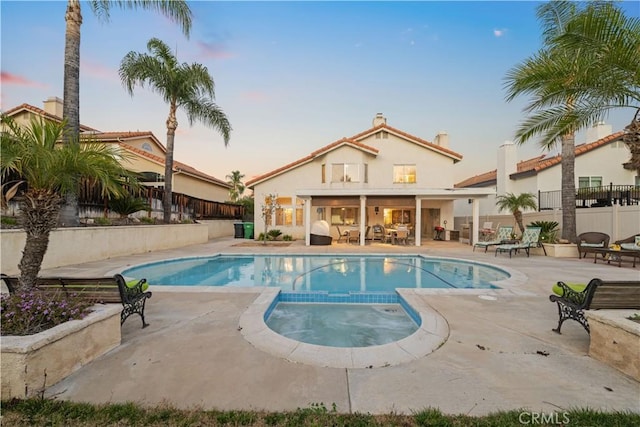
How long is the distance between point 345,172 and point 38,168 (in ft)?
56.0

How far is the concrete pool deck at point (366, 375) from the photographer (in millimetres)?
2512

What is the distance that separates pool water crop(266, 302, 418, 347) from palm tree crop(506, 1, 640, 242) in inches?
243

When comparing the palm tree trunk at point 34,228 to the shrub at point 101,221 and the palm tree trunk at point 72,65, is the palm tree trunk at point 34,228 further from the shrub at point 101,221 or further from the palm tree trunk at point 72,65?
the shrub at point 101,221

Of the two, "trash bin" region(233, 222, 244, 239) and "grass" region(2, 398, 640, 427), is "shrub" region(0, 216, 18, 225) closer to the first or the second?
"grass" region(2, 398, 640, 427)

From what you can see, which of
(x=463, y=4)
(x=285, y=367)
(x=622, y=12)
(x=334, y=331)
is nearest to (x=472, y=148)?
(x=463, y=4)

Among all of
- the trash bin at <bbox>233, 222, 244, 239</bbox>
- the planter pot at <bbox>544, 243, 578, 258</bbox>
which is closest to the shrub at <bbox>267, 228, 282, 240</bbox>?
the trash bin at <bbox>233, 222, 244, 239</bbox>

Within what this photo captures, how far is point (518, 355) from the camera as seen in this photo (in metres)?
3.41

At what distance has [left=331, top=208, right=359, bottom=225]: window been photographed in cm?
2239

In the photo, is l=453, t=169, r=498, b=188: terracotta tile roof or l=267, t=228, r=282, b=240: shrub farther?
l=453, t=169, r=498, b=188: terracotta tile roof

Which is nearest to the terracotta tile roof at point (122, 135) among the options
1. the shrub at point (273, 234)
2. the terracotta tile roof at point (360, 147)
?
the terracotta tile roof at point (360, 147)

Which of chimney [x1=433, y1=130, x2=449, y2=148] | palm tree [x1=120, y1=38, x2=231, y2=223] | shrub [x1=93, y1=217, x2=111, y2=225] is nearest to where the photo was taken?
shrub [x1=93, y1=217, x2=111, y2=225]

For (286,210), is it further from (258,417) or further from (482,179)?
(482,179)

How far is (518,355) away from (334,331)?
8.88ft

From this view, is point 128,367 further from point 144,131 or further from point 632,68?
point 144,131
